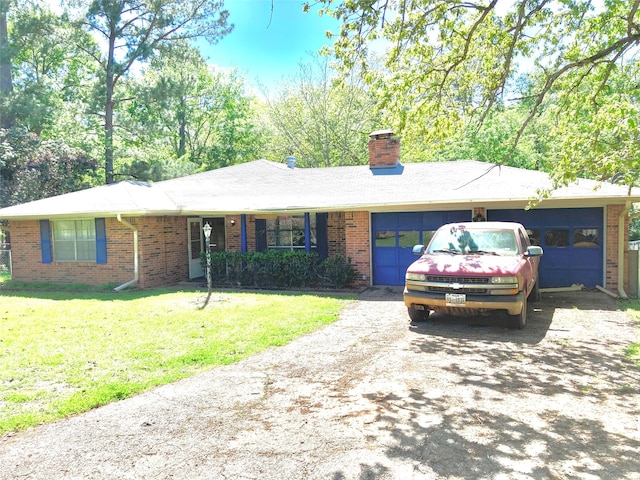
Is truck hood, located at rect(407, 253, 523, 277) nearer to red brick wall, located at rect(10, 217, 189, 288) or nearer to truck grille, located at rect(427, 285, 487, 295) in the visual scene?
truck grille, located at rect(427, 285, 487, 295)

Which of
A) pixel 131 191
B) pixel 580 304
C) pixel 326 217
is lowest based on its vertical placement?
pixel 580 304

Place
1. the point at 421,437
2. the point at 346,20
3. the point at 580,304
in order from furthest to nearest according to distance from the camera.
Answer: the point at 580,304
the point at 346,20
the point at 421,437

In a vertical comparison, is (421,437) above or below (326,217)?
below

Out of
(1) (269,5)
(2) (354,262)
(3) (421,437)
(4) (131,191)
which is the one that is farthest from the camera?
(4) (131,191)

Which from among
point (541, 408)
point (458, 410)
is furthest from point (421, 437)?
point (541, 408)

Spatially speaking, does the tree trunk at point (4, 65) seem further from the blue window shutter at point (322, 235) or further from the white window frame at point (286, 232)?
the blue window shutter at point (322, 235)

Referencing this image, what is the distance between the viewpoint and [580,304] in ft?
32.1

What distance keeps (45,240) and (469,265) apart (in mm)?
12735

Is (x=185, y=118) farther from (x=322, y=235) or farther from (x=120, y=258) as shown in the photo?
Answer: (x=322, y=235)

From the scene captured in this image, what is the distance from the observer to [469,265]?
749 cm

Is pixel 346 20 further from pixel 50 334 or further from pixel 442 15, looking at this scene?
pixel 50 334

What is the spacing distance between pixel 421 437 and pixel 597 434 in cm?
149

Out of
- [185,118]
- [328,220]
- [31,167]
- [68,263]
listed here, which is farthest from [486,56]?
[185,118]

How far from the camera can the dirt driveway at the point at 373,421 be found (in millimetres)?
3428
